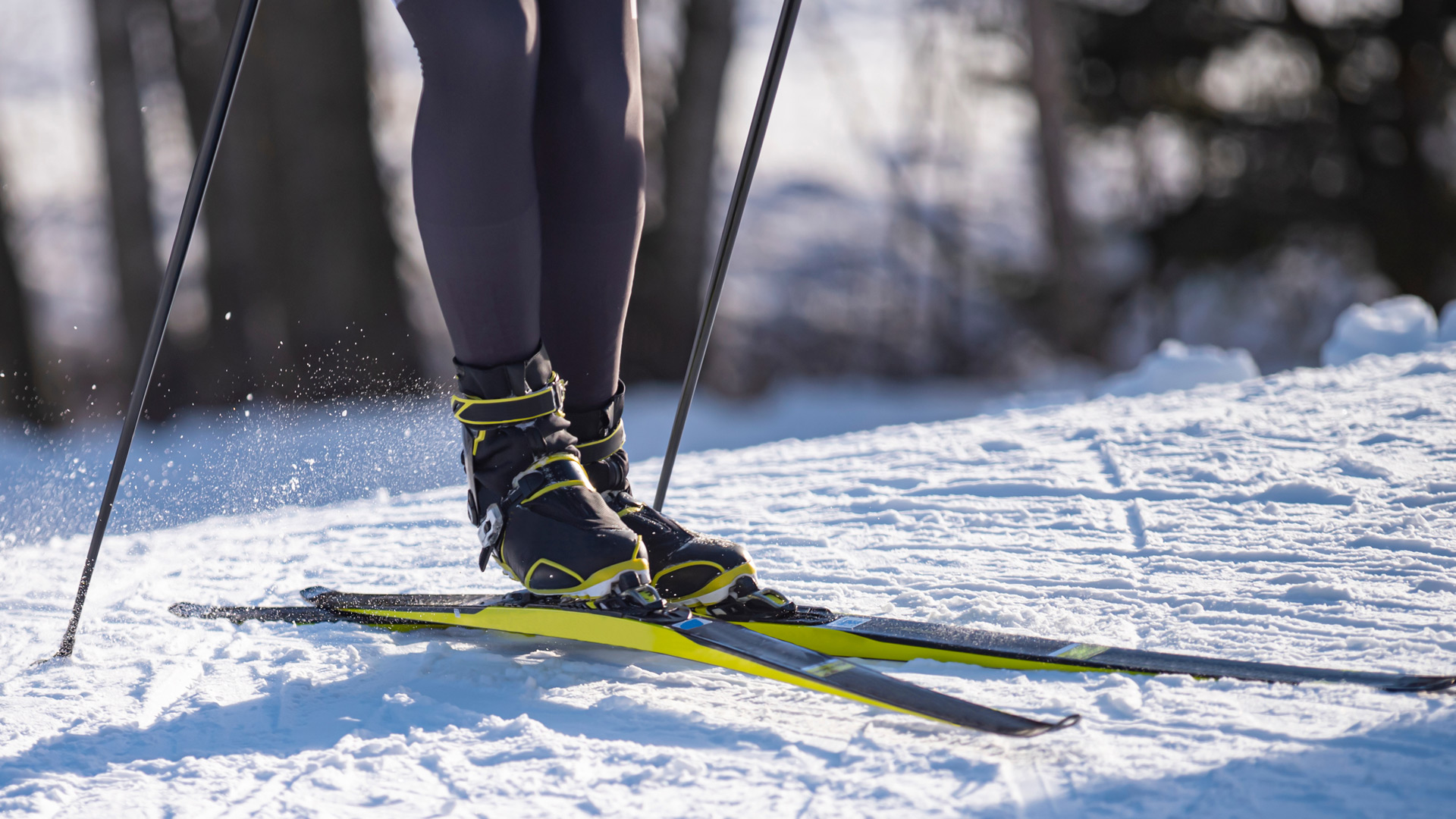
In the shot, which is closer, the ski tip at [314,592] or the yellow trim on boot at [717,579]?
the yellow trim on boot at [717,579]

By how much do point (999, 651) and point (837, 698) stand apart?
16cm

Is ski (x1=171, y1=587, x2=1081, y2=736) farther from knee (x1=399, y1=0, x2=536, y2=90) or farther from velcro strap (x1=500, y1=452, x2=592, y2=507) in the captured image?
knee (x1=399, y1=0, x2=536, y2=90)

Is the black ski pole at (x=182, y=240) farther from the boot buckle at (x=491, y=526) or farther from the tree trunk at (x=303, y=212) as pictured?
the tree trunk at (x=303, y=212)

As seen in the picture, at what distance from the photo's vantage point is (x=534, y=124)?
121 centimetres

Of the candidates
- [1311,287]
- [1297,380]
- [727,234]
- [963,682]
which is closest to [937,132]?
[1311,287]

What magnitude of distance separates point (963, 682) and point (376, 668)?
0.56 metres

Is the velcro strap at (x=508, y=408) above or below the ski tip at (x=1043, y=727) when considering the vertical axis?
above

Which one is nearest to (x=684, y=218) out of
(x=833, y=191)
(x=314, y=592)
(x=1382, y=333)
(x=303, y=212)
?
(x=303, y=212)

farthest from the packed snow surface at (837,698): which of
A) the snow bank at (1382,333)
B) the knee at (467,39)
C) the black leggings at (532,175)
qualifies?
the snow bank at (1382,333)

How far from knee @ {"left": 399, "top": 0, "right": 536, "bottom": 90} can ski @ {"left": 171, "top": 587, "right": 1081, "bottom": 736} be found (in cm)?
52

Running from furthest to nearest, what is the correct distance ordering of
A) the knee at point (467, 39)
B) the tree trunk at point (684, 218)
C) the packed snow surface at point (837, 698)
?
the tree trunk at point (684, 218) < the knee at point (467, 39) < the packed snow surface at point (837, 698)

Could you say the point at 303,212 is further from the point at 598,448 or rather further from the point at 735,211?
the point at 598,448

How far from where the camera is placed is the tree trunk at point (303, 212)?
5.96 m

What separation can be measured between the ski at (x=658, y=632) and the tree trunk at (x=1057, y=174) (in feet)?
22.7
